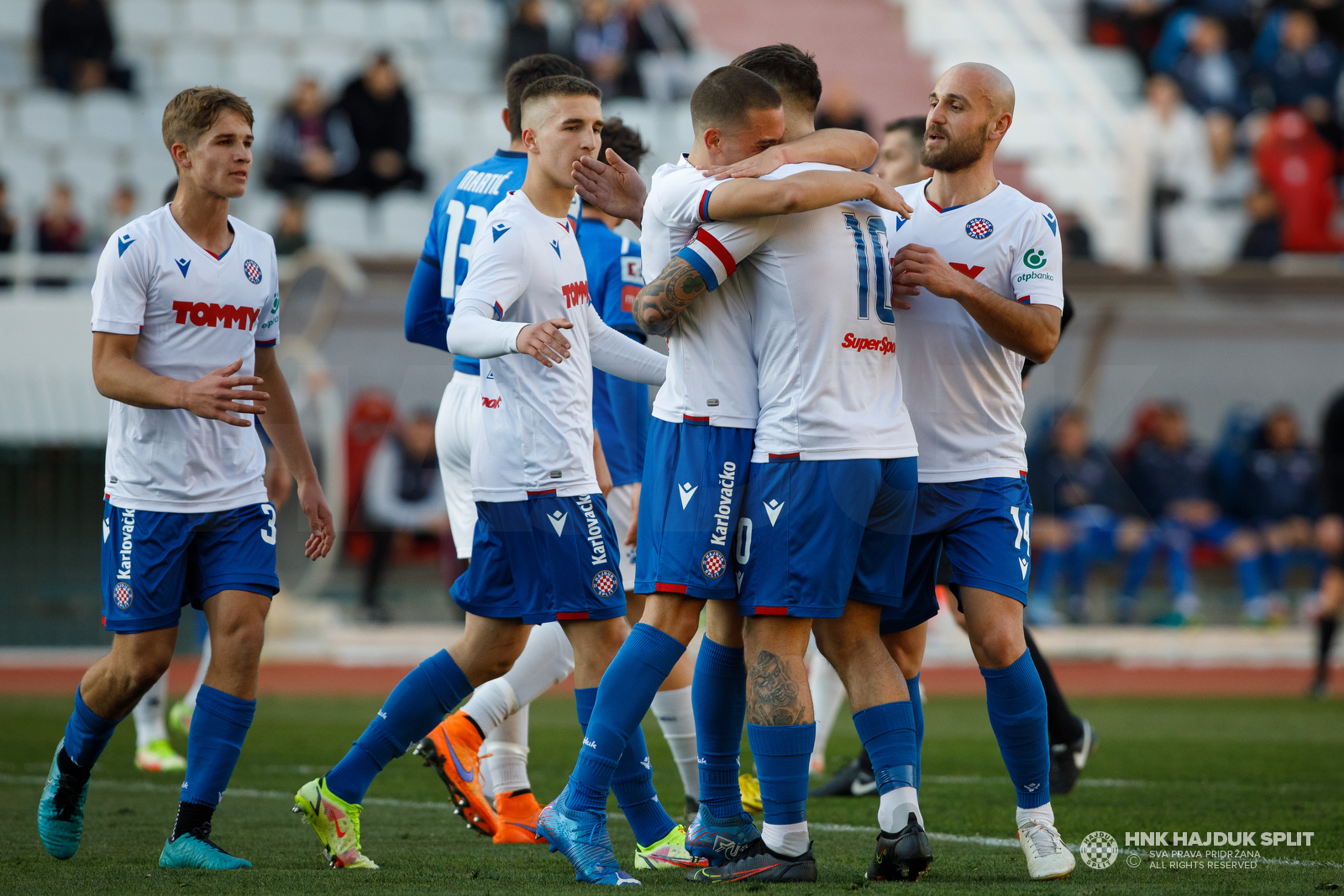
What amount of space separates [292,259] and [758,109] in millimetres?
8830

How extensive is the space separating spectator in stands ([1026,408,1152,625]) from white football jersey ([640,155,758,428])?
9913mm

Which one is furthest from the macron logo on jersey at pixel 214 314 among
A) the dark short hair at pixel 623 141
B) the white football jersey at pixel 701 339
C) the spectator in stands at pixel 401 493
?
the spectator in stands at pixel 401 493

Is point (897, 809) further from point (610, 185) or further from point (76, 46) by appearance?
point (76, 46)

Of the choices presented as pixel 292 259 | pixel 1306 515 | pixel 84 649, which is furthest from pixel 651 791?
pixel 1306 515

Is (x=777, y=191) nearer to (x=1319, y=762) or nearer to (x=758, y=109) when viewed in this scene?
(x=758, y=109)

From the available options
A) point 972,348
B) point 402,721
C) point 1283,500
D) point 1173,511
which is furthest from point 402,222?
point 972,348

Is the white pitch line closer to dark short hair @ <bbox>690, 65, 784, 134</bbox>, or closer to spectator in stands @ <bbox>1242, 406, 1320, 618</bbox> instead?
dark short hair @ <bbox>690, 65, 784, 134</bbox>

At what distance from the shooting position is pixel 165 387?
4.24 metres

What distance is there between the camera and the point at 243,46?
17328mm

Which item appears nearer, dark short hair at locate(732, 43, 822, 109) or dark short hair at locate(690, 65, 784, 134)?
dark short hair at locate(690, 65, 784, 134)

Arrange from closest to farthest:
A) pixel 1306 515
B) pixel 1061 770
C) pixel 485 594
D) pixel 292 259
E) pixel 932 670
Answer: pixel 485 594, pixel 1061 770, pixel 292 259, pixel 932 670, pixel 1306 515

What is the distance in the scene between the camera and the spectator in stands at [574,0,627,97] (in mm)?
16266

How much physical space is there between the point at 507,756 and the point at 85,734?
1480 mm

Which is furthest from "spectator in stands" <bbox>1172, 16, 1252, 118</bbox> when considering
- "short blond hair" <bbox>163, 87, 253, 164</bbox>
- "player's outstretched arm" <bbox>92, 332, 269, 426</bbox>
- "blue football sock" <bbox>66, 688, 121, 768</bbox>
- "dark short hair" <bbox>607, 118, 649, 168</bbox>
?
"blue football sock" <bbox>66, 688, 121, 768</bbox>
